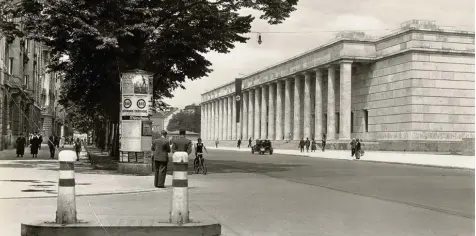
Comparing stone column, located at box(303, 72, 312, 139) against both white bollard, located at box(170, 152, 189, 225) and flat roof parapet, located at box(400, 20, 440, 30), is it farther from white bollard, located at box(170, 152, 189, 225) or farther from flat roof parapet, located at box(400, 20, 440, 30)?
white bollard, located at box(170, 152, 189, 225)

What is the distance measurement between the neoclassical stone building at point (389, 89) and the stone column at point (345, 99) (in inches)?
4.7

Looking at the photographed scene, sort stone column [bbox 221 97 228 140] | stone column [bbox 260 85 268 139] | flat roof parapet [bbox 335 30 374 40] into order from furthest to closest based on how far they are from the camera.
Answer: stone column [bbox 221 97 228 140]
stone column [bbox 260 85 268 139]
flat roof parapet [bbox 335 30 374 40]

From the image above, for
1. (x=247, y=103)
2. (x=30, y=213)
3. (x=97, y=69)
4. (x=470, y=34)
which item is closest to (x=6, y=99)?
(x=97, y=69)

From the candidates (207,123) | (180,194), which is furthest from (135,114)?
(207,123)

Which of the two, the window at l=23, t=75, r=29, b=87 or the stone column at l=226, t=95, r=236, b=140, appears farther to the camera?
the stone column at l=226, t=95, r=236, b=140

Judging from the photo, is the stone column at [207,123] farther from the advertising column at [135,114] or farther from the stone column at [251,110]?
the advertising column at [135,114]

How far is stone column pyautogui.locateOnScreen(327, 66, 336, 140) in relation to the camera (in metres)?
74.2

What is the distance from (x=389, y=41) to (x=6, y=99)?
4153cm

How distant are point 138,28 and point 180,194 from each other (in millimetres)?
16115

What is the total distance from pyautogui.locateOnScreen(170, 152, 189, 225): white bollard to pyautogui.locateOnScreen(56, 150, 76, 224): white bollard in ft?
4.64

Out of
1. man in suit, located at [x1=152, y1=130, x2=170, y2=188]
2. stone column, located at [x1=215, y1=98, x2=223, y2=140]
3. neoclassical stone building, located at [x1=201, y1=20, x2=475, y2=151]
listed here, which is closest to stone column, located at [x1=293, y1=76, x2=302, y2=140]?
neoclassical stone building, located at [x1=201, y1=20, x2=475, y2=151]

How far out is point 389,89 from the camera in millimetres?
67188

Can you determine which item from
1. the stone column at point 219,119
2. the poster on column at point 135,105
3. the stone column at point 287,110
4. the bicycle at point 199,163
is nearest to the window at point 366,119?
the stone column at point 287,110

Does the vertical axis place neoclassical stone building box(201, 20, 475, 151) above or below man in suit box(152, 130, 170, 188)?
above
